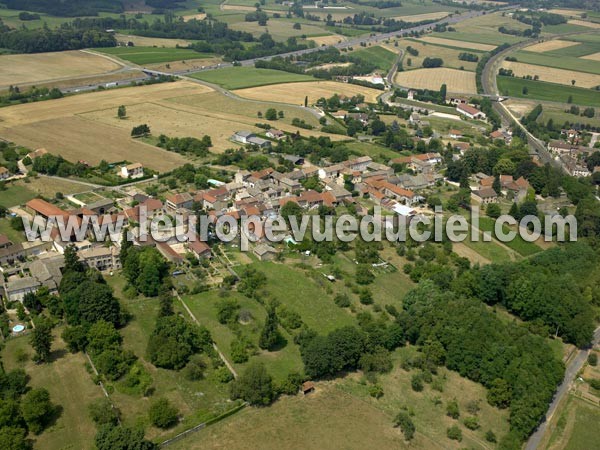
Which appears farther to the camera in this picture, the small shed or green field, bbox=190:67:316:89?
green field, bbox=190:67:316:89

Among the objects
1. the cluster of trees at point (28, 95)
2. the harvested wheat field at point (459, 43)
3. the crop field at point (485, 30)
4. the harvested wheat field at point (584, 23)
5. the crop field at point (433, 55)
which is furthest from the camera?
the harvested wheat field at point (584, 23)

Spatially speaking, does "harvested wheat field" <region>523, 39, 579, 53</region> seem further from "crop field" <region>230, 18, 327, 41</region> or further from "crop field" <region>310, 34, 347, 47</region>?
"crop field" <region>230, 18, 327, 41</region>

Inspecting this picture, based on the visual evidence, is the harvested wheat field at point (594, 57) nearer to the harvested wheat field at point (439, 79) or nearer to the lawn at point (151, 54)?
the harvested wheat field at point (439, 79)

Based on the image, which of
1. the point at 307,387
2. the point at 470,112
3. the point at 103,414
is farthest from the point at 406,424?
the point at 470,112

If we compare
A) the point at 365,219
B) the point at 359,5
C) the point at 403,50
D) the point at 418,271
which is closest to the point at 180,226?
the point at 365,219

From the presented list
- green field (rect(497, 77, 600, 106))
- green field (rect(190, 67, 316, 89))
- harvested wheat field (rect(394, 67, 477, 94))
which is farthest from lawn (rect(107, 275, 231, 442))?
green field (rect(497, 77, 600, 106))

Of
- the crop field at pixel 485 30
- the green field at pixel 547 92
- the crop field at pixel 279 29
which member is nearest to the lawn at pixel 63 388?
the green field at pixel 547 92
